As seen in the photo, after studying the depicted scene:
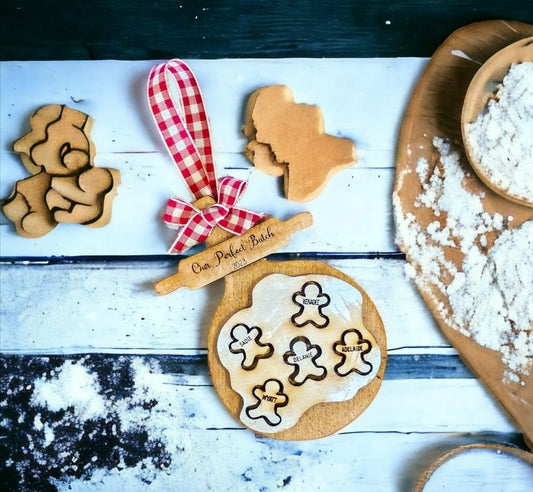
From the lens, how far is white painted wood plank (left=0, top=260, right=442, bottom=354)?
3.40 feet

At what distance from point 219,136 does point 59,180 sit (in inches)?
10.2

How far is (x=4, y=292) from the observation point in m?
1.08

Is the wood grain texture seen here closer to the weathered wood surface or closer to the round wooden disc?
the weathered wood surface

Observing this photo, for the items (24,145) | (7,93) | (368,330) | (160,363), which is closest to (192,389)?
(160,363)

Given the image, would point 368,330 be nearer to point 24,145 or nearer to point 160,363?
point 160,363

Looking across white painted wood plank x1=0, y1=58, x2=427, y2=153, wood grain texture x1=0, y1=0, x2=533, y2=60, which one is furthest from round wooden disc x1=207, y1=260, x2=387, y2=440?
wood grain texture x1=0, y1=0, x2=533, y2=60

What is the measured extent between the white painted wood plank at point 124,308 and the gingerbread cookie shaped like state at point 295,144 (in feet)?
0.48

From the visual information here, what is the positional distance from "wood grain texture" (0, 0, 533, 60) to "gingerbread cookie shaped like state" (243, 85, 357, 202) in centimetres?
9

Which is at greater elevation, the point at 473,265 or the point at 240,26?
the point at 240,26

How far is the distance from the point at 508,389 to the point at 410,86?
0.49m

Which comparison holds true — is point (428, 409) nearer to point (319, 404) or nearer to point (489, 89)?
point (319, 404)

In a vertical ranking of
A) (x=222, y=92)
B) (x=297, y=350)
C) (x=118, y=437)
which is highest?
(x=222, y=92)

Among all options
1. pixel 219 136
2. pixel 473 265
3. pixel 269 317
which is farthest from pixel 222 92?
pixel 473 265

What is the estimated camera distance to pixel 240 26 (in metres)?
1.04
